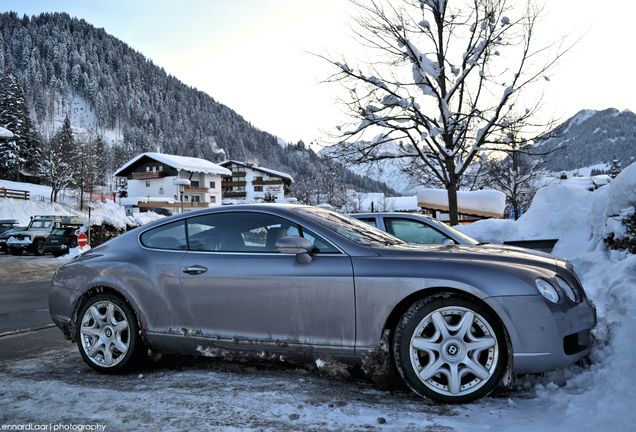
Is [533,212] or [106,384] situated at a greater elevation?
[533,212]

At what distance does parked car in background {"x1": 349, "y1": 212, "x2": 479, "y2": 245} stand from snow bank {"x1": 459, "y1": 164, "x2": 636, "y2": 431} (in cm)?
177

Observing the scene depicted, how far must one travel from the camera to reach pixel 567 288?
11.3 ft

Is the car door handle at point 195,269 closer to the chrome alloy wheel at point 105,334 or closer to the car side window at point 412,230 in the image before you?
the chrome alloy wheel at point 105,334

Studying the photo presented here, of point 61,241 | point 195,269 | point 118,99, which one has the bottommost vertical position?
point 61,241

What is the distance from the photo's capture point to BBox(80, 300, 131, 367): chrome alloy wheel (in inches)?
164

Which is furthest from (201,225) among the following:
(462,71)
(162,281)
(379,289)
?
(462,71)

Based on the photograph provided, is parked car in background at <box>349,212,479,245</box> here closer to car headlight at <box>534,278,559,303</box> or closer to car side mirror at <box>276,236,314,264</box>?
car side mirror at <box>276,236,314,264</box>

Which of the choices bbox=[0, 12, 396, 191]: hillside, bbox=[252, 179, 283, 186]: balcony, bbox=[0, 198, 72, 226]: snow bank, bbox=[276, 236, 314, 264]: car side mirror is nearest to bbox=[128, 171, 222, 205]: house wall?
bbox=[252, 179, 283, 186]: balcony

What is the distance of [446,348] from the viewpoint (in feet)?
10.7

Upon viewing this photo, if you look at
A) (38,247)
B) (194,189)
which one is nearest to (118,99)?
(194,189)

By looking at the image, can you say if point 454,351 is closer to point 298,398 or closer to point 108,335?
point 298,398

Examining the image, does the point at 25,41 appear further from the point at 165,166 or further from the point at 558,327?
the point at 558,327

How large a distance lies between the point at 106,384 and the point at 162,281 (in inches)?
33.0

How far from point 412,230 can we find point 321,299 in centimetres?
441
